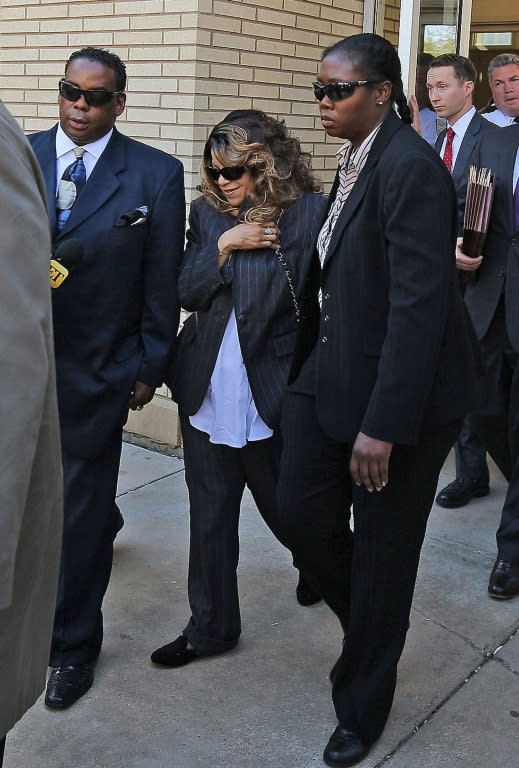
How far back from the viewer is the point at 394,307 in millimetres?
2707

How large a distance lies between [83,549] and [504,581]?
Result: 1.72m

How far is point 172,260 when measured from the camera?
340 cm

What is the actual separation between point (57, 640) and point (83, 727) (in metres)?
0.31

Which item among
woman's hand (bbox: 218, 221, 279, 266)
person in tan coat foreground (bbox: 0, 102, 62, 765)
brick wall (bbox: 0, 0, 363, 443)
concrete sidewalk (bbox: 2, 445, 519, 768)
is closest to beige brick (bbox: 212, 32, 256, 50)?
brick wall (bbox: 0, 0, 363, 443)

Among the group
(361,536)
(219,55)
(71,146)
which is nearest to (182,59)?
(219,55)

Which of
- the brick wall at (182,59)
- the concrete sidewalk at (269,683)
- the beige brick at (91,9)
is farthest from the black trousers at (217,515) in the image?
the beige brick at (91,9)

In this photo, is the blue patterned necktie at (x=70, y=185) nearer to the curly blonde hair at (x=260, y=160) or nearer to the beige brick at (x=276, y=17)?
the curly blonde hair at (x=260, y=160)

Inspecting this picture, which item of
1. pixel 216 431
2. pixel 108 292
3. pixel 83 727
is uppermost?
pixel 108 292

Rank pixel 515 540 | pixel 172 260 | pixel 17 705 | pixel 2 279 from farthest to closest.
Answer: pixel 515 540, pixel 172 260, pixel 17 705, pixel 2 279

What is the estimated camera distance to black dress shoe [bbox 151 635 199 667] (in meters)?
3.59

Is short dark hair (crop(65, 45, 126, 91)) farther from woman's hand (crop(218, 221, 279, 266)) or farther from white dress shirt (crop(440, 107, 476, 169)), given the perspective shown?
white dress shirt (crop(440, 107, 476, 169))

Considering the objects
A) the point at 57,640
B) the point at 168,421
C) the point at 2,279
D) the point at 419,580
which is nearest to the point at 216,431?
the point at 57,640

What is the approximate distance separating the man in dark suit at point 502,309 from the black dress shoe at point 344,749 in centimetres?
139

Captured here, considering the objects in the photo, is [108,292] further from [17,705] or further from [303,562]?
[17,705]
